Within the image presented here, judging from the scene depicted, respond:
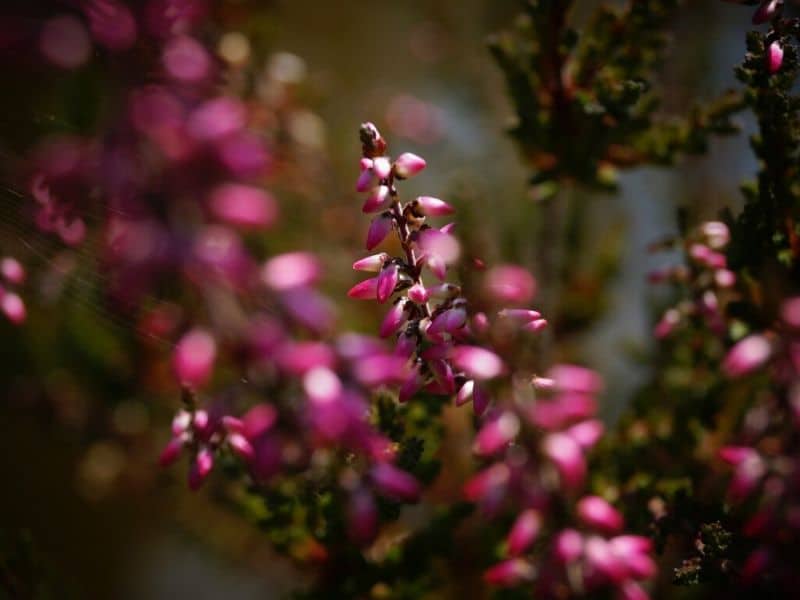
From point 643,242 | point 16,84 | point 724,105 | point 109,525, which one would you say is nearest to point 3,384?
point 109,525

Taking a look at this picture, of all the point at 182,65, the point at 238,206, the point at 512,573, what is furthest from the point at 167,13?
the point at 512,573

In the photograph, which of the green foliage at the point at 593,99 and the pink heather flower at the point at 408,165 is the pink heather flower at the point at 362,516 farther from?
the green foliage at the point at 593,99

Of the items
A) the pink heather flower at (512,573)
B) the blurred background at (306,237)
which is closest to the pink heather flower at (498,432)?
the pink heather flower at (512,573)

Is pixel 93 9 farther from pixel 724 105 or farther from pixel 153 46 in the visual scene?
pixel 724 105

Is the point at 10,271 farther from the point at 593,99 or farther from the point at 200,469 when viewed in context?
the point at 593,99

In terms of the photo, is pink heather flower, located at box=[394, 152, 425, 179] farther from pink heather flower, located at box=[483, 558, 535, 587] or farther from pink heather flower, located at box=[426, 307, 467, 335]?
pink heather flower, located at box=[483, 558, 535, 587]

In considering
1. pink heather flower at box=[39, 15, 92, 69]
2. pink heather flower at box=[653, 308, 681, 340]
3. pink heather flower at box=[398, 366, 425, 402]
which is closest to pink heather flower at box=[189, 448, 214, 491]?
pink heather flower at box=[398, 366, 425, 402]

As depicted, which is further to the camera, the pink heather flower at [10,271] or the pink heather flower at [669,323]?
the pink heather flower at [669,323]
